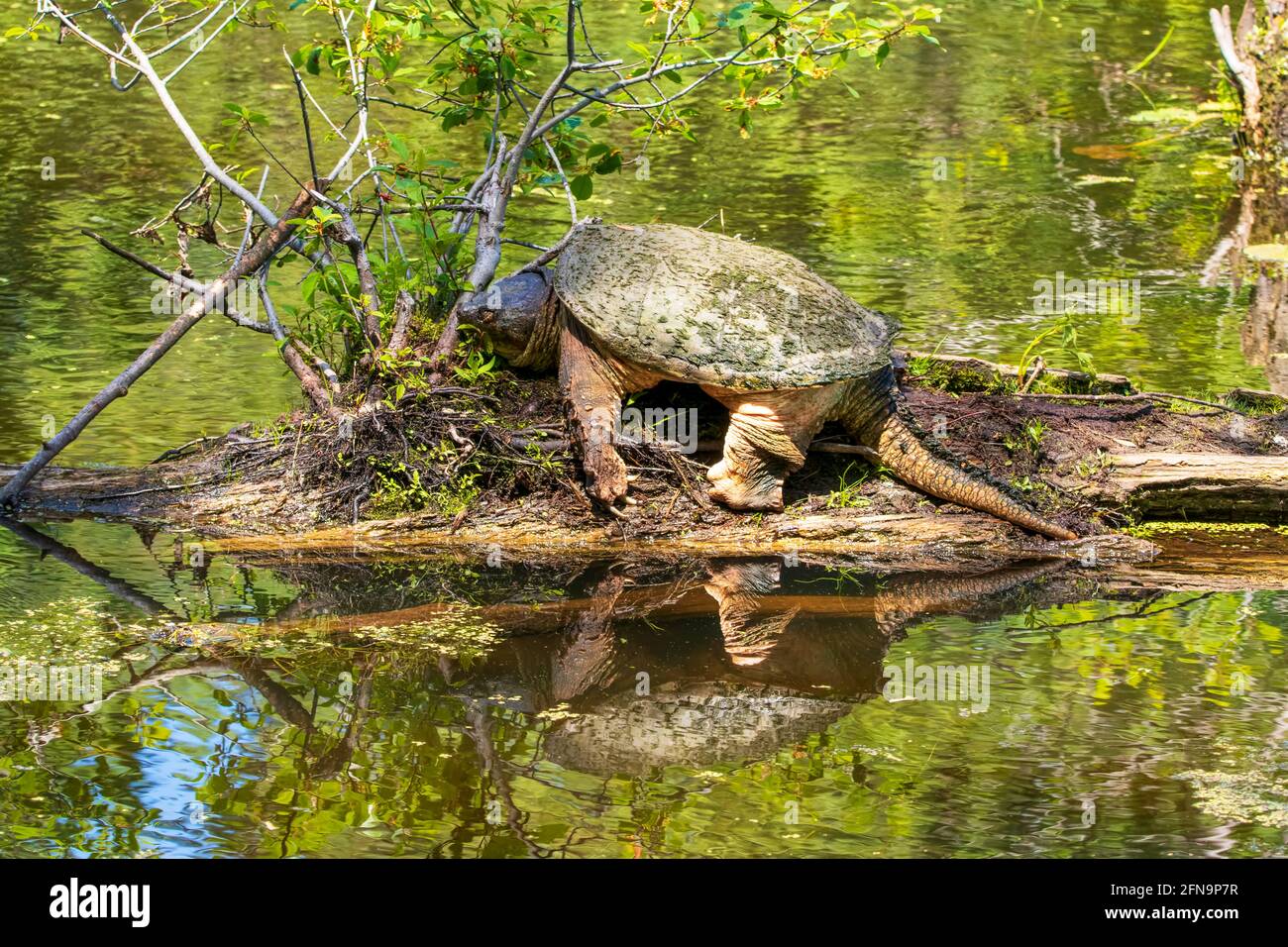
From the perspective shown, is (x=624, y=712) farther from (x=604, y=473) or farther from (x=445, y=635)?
(x=604, y=473)

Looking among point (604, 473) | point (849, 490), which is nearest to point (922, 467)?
point (849, 490)

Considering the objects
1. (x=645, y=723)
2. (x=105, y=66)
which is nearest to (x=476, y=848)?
(x=645, y=723)

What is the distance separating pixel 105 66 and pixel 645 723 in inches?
485

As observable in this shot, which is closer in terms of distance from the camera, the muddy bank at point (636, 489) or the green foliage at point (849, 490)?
the muddy bank at point (636, 489)

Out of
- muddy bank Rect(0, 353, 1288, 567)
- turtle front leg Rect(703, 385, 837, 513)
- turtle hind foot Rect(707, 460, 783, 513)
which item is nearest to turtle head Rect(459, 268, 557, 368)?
muddy bank Rect(0, 353, 1288, 567)

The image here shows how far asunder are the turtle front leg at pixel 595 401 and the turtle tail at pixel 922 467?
0.93 m

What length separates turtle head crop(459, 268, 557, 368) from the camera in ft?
20.1

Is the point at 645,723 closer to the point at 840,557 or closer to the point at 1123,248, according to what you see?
the point at 840,557

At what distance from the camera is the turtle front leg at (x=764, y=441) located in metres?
5.77

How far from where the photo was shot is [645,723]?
475cm

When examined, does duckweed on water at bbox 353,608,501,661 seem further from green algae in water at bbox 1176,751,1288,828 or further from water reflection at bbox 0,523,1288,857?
green algae in water at bbox 1176,751,1288,828

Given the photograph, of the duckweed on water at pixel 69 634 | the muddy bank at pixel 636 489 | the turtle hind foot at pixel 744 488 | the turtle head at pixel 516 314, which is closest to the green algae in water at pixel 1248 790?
the muddy bank at pixel 636 489

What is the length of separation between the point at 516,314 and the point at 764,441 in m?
1.25

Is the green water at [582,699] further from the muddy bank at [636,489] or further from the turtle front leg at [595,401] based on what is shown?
the turtle front leg at [595,401]
